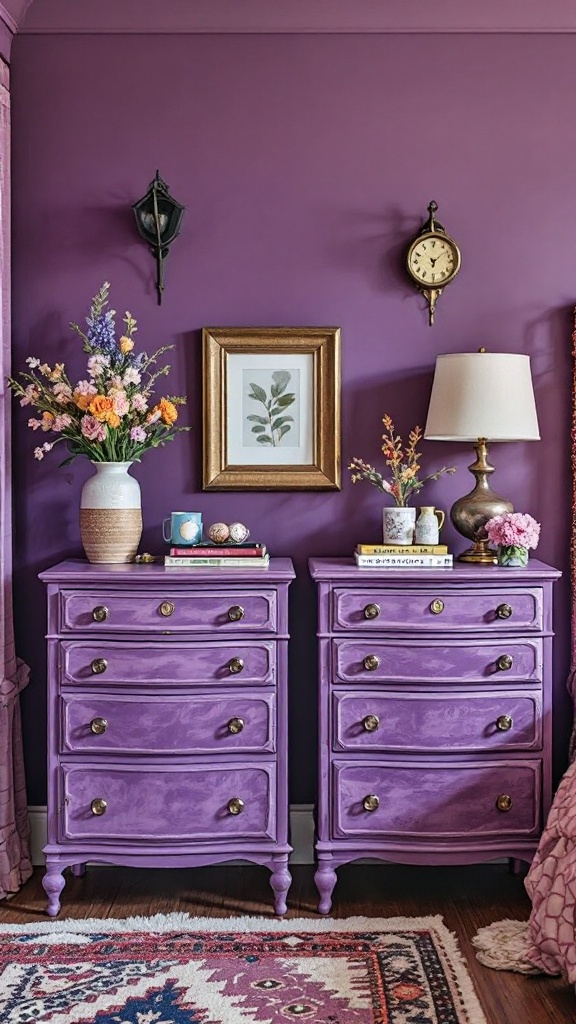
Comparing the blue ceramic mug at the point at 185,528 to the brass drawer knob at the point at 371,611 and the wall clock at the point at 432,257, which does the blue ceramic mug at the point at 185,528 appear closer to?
the brass drawer knob at the point at 371,611

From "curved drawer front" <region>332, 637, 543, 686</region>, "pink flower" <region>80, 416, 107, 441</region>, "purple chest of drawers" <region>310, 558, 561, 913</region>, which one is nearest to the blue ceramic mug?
"pink flower" <region>80, 416, 107, 441</region>

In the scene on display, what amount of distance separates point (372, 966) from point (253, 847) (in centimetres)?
50

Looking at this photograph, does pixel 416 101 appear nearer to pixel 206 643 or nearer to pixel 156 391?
pixel 156 391

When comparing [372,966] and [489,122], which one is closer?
[372,966]

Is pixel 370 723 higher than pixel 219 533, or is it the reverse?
pixel 219 533

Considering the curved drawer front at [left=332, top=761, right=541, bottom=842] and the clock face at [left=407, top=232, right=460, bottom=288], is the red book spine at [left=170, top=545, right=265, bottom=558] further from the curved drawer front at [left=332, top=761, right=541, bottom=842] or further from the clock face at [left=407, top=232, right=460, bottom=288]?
the clock face at [left=407, top=232, right=460, bottom=288]

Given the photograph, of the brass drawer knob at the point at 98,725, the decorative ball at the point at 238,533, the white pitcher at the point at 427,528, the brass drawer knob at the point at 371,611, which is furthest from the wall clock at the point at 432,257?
the brass drawer knob at the point at 98,725

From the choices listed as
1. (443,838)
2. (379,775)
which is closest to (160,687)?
(379,775)

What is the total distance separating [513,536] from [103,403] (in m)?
1.32

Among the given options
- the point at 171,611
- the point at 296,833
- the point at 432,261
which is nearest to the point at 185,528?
the point at 171,611

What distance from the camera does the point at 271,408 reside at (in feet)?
11.2

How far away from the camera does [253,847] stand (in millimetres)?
2945

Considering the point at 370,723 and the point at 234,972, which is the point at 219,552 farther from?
the point at 234,972

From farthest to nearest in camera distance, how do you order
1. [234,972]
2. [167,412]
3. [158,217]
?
[158,217], [167,412], [234,972]
